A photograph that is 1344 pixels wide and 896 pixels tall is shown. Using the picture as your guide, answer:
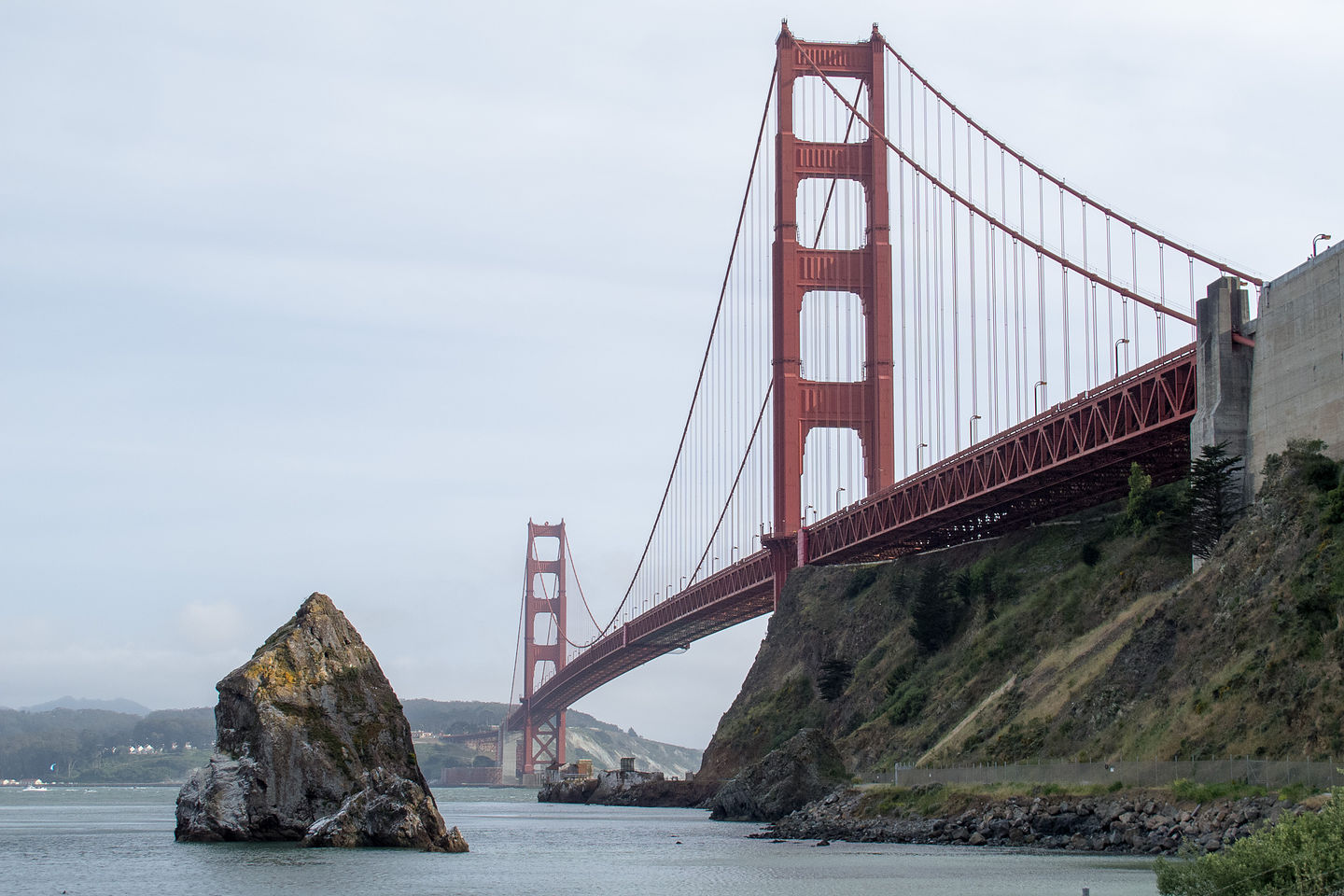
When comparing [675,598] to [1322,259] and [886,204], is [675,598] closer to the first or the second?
[886,204]

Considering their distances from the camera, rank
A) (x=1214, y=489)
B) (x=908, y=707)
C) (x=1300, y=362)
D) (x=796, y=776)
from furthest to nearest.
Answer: (x=908, y=707), (x=796, y=776), (x=1214, y=489), (x=1300, y=362)

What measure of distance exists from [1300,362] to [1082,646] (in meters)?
14.4

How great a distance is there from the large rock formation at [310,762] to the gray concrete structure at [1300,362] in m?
29.8

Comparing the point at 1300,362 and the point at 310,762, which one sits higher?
the point at 1300,362

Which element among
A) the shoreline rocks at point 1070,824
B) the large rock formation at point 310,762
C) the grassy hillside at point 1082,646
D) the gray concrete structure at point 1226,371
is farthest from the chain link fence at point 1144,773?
the large rock formation at point 310,762

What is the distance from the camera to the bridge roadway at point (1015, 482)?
5803 centimetres

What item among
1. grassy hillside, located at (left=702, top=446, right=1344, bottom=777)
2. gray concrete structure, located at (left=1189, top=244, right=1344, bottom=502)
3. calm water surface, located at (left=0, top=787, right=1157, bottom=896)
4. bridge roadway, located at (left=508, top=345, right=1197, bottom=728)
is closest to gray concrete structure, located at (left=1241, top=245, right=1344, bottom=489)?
gray concrete structure, located at (left=1189, top=244, right=1344, bottom=502)

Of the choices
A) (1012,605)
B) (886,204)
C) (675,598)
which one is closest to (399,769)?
(1012,605)

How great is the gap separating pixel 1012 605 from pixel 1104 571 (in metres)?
6.77

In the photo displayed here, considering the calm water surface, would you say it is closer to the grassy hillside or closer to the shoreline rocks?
the shoreline rocks

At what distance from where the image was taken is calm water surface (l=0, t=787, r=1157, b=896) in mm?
39000

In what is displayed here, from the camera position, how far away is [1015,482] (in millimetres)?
66312

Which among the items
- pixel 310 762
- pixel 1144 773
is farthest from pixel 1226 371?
pixel 310 762

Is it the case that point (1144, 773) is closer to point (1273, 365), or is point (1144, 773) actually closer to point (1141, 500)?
point (1273, 365)
